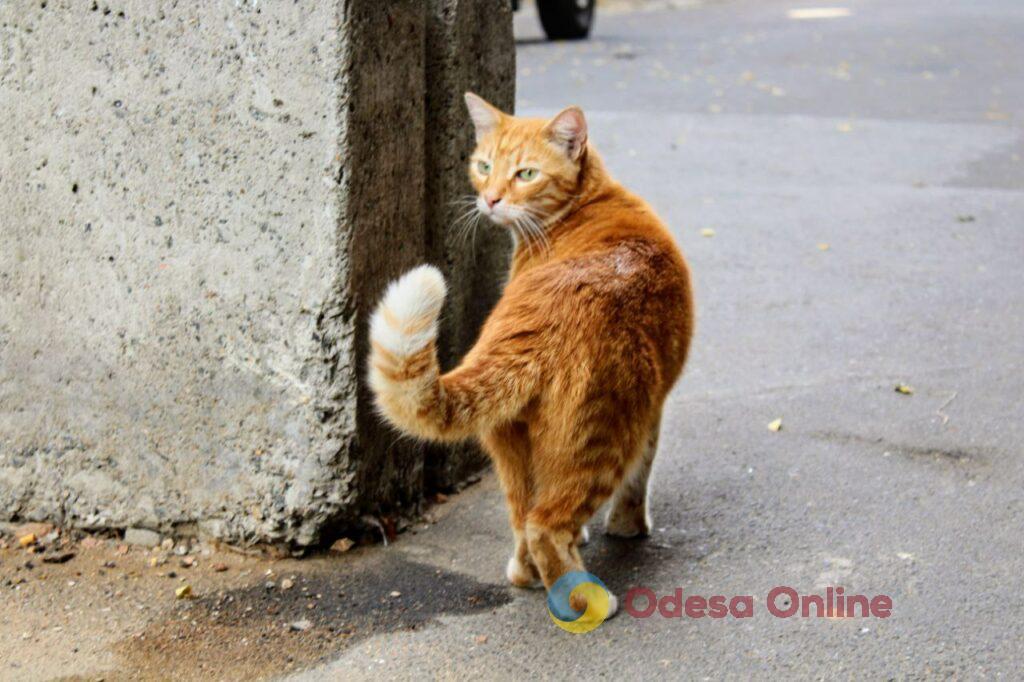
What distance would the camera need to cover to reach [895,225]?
6961mm

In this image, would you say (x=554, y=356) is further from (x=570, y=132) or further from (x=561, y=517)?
(x=570, y=132)

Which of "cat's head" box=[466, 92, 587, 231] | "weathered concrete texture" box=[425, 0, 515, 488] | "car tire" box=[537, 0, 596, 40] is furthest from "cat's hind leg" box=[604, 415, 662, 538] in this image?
"car tire" box=[537, 0, 596, 40]

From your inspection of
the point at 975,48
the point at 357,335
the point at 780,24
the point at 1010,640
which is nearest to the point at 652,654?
the point at 1010,640

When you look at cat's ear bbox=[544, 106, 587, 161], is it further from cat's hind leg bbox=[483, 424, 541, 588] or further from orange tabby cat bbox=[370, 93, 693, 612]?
cat's hind leg bbox=[483, 424, 541, 588]

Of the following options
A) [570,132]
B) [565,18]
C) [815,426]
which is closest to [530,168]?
[570,132]

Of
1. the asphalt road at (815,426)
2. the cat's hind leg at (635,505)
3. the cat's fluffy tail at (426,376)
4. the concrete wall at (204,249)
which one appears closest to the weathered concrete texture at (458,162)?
the concrete wall at (204,249)

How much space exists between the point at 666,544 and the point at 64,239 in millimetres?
1954

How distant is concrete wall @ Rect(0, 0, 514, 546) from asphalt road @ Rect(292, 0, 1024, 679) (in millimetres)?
572

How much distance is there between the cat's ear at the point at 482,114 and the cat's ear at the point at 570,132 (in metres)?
0.16

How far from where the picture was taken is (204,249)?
3.39 metres

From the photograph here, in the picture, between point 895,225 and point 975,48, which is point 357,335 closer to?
point 895,225

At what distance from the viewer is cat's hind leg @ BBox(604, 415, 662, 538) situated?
11.9 ft

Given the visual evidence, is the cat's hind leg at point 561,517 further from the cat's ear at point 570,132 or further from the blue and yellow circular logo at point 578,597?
the cat's ear at point 570,132

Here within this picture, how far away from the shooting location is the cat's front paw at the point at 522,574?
3.39 m
